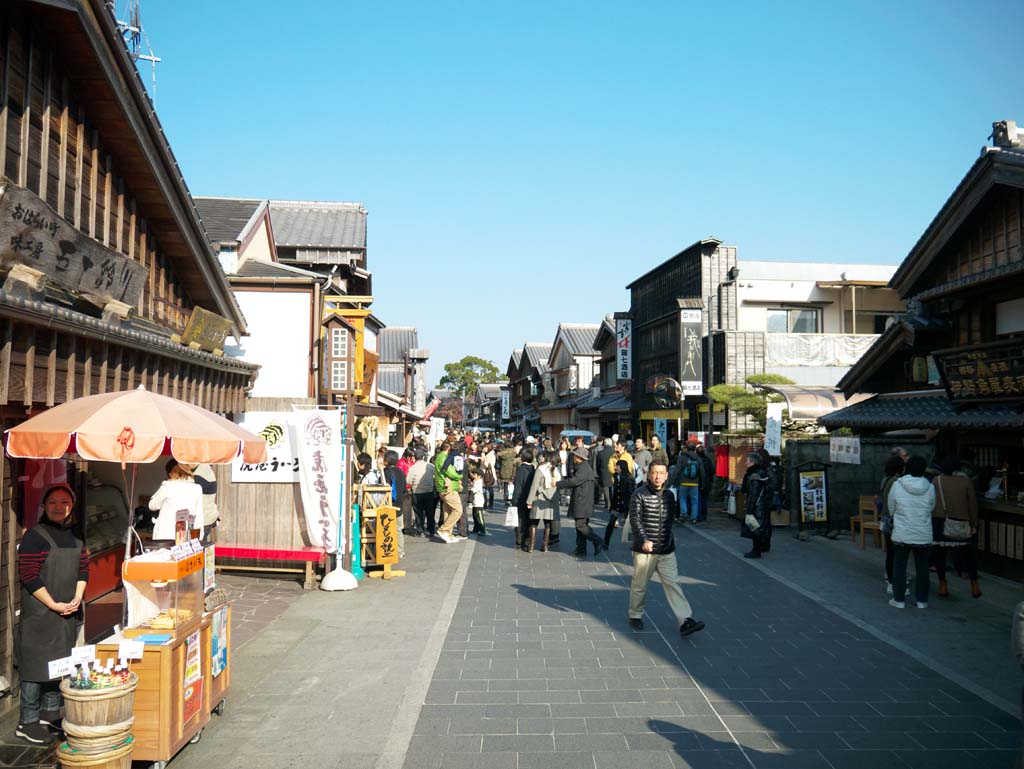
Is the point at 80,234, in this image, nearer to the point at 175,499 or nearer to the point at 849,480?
the point at 175,499

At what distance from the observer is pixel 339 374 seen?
561 inches

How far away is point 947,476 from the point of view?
9852 millimetres

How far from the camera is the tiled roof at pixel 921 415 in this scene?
32.6ft

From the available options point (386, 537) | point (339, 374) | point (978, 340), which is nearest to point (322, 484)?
point (386, 537)

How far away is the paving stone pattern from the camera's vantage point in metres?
5.25

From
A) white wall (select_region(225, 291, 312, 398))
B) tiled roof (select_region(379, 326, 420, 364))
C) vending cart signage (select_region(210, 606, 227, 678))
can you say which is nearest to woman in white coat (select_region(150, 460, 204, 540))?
vending cart signage (select_region(210, 606, 227, 678))

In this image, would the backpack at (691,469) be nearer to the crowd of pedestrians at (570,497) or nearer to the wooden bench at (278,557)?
the crowd of pedestrians at (570,497)

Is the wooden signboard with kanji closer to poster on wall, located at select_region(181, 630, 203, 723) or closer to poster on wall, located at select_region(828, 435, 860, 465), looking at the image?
poster on wall, located at select_region(181, 630, 203, 723)

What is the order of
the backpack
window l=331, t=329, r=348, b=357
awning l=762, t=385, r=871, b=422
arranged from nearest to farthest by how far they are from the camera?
window l=331, t=329, r=348, b=357, the backpack, awning l=762, t=385, r=871, b=422

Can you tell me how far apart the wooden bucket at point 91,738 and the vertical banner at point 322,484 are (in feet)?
20.5

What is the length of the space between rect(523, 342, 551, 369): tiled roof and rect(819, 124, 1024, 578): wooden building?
4396 centimetres

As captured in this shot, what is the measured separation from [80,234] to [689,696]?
Result: 7073 millimetres

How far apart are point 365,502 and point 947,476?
8.31 metres

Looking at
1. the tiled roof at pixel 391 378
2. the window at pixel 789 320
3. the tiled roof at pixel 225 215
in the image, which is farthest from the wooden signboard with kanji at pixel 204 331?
the tiled roof at pixel 391 378
